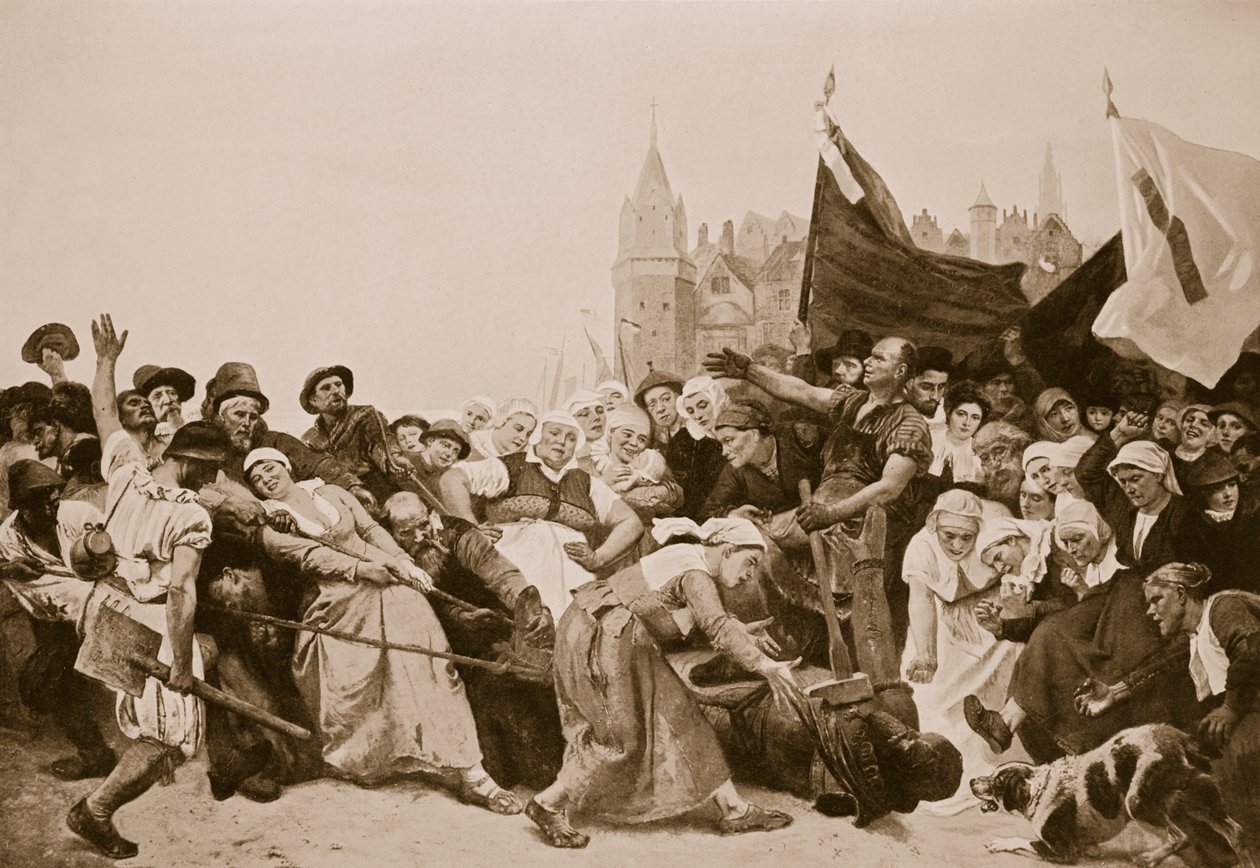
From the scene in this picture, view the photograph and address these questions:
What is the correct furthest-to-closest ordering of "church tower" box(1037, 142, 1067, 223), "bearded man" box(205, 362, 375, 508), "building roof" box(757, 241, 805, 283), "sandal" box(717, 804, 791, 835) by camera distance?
"church tower" box(1037, 142, 1067, 223)
"building roof" box(757, 241, 805, 283)
"bearded man" box(205, 362, 375, 508)
"sandal" box(717, 804, 791, 835)

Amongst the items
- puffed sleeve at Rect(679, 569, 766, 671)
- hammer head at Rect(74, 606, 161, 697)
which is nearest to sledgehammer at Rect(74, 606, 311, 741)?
hammer head at Rect(74, 606, 161, 697)

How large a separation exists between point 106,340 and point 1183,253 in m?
6.10

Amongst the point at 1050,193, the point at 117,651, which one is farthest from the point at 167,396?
the point at 1050,193

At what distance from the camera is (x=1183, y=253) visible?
7.14m

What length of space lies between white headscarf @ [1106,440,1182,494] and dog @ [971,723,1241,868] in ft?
4.36

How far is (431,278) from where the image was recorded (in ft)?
24.3

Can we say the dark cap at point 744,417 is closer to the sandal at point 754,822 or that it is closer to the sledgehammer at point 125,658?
the sandal at point 754,822

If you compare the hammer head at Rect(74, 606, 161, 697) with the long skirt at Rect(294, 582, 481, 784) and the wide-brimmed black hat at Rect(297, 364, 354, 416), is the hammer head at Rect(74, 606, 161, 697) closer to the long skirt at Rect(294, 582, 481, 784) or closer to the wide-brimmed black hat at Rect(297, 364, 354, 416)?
the long skirt at Rect(294, 582, 481, 784)

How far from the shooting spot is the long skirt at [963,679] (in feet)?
22.2

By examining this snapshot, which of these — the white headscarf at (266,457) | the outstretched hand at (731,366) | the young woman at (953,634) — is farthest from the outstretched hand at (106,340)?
the young woman at (953,634)

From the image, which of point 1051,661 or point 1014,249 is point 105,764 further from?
point 1014,249

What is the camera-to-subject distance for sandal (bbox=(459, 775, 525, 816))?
6.54 metres

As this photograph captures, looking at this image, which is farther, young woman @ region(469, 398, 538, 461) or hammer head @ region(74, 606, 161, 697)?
young woman @ region(469, 398, 538, 461)

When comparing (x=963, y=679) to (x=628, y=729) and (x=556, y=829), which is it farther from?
(x=556, y=829)
